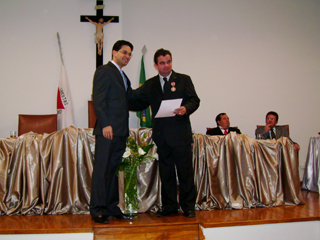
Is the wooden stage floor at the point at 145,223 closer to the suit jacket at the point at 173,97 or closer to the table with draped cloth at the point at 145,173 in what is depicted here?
the table with draped cloth at the point at 145,173

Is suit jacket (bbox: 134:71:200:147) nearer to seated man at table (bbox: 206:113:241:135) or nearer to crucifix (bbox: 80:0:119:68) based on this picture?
seated man at table (bbox: 206:113:241:135)

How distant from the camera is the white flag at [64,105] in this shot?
4727mm

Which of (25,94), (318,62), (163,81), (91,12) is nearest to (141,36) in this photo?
(91,12)

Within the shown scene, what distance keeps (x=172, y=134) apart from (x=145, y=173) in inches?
22.2

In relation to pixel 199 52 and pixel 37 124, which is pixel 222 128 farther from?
pixel 37 124

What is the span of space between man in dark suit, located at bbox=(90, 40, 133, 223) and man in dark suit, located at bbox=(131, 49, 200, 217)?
0.27 m

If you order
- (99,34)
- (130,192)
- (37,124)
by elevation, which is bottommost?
(130,192)

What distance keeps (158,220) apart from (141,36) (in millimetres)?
3787

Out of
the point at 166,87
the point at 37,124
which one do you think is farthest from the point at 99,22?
the point at 166,87

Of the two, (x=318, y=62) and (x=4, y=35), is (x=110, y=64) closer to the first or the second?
(x=4, y=35)

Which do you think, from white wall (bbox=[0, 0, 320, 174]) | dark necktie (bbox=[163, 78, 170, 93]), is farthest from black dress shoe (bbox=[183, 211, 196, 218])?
white wall (bbox=[0, 0, 320, 174])

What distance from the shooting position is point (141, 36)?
5.26m

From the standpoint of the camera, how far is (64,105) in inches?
188

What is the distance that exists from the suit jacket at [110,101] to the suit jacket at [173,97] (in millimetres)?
230
